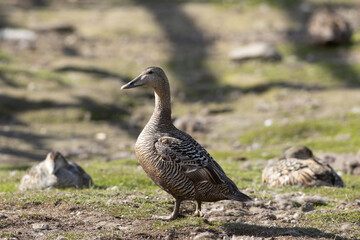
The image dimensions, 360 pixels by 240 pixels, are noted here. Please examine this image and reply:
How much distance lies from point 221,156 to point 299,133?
310 cm

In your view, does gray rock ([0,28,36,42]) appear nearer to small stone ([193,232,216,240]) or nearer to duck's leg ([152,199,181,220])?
duck's leg ([152,199,181,220])

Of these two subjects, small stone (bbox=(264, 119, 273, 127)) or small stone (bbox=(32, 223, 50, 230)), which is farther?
small stone (bbox=(264, 119, 273, 127))

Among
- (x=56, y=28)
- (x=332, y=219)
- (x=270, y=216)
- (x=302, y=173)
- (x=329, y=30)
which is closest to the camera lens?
(x=332, y=219)

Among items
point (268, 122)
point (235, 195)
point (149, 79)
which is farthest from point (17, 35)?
point (235, 195)

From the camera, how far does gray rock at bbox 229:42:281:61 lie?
23656mm

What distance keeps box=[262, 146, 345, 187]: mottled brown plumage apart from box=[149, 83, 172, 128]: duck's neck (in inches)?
128

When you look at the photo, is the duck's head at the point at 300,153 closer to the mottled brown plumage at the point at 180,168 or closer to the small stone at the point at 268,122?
the mottled brown plumage at the point at 180,168

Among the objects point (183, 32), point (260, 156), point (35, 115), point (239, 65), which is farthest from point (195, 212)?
point (183, 32)

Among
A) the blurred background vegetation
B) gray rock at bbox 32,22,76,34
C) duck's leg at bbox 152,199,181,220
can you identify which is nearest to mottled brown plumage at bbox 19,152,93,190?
duck's leg at bbox 152,199,181,220

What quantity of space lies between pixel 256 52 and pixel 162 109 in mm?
16810

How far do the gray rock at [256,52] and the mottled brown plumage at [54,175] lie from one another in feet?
49.1

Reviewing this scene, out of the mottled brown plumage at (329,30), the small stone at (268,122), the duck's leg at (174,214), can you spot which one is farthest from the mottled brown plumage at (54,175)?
the mottled brown plumage at (329,30)

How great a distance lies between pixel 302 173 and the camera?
9.95m

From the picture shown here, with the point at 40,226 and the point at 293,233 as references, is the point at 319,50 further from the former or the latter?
the point at 40,226
